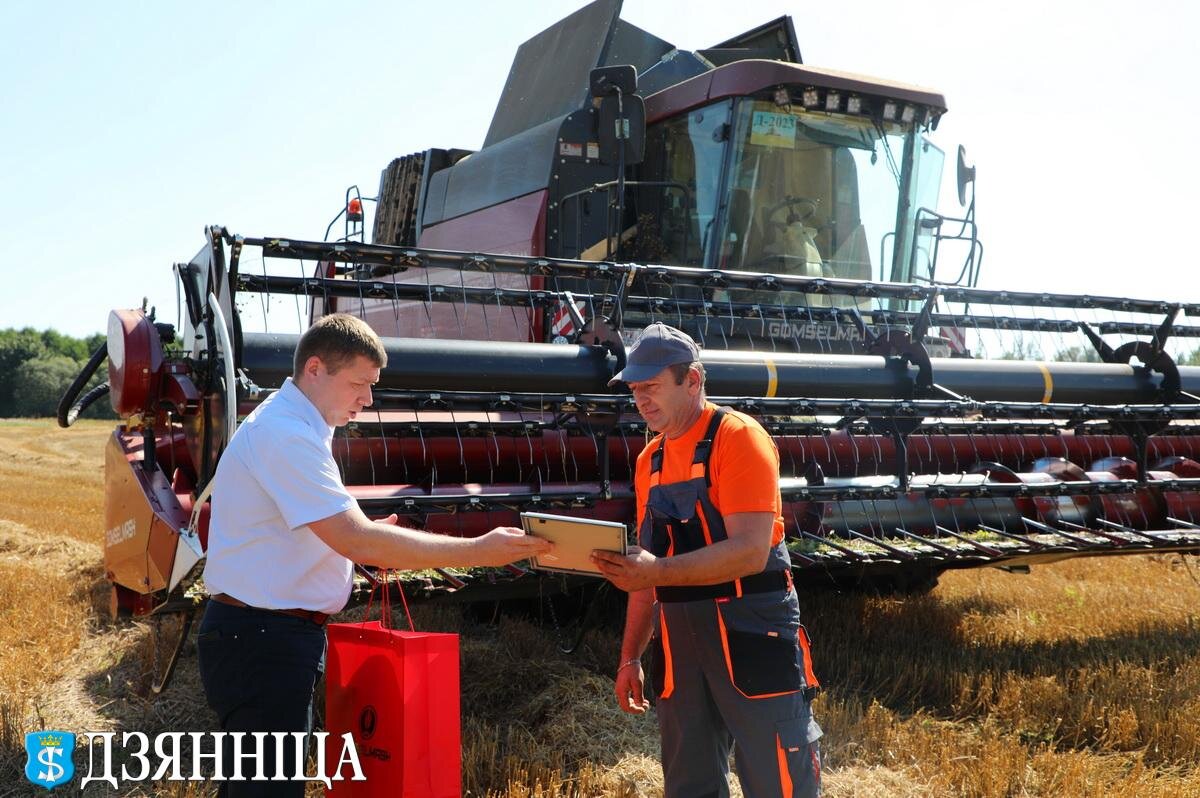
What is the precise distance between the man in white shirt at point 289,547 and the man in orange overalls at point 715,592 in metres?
0.48

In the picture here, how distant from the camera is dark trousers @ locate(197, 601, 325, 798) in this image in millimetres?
2160

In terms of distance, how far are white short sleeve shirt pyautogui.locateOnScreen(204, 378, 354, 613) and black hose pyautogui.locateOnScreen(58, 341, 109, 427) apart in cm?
227

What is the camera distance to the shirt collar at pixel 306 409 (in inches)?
86.9

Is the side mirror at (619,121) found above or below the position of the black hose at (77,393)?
above

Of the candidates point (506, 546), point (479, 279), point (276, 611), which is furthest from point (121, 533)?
point (479, 279)

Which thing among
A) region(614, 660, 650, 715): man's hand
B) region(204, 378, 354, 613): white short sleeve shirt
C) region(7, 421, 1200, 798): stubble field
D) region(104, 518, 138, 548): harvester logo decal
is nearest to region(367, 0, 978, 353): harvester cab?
region(7, 421, 1200, 798): stubble field

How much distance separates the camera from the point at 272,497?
85.7 inches

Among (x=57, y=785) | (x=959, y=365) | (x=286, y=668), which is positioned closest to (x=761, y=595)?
(x=286, y=668)

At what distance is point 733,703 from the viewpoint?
8.13 ft

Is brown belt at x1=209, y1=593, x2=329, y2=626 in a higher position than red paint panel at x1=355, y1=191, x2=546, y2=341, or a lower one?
lower

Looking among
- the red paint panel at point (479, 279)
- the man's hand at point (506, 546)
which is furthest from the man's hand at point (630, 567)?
the red paint panel at point (479, 279)

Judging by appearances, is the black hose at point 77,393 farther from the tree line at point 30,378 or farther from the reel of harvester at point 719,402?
the tree line at point 30,378

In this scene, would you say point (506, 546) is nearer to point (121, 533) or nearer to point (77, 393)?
point (121, 533)

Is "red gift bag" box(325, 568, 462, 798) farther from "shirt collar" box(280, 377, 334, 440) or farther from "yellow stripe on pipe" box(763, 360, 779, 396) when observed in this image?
"yellow stripe on pipe" box(763, 360, 779, 396)
